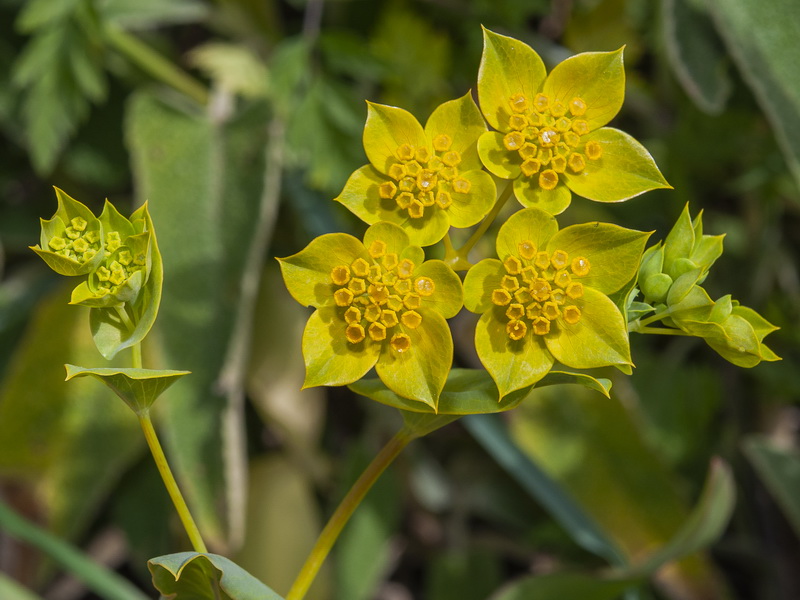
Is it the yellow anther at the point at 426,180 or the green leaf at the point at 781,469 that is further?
the green leaf at the point at 781,469

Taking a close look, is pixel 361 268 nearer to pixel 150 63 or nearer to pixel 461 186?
pixel 461 186

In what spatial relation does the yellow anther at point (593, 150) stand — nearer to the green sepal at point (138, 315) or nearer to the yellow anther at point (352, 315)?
the yellow anther at point (352, 315)

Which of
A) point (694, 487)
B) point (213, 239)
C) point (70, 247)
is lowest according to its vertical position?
point (694, 487)

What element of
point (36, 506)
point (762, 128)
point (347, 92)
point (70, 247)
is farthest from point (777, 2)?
point (36, 506)

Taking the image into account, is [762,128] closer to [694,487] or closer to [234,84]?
[694,487]

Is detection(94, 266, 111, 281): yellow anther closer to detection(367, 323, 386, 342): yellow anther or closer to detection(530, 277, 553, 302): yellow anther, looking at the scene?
detection(367, 323, 386, 342): yellow anther

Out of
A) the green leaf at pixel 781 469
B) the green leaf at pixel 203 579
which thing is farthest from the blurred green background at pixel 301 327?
the green leaf at pixel 203 579

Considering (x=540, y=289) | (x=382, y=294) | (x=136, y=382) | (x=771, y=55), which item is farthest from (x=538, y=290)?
(x=771, y=55)
